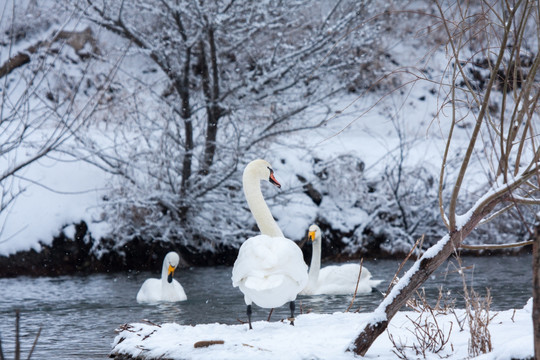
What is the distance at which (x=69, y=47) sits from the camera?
61.4 ft

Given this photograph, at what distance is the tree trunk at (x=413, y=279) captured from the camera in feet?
12.1

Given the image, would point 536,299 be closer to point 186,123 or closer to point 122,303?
point 122,303

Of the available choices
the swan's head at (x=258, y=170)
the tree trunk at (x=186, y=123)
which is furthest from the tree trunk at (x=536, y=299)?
the tree trunk at (x=186, y=123)

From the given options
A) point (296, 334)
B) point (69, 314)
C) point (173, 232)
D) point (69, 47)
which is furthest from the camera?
point (69, 47)

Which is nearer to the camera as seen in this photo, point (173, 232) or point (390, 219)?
point (173, 232)

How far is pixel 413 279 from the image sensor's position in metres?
3.73

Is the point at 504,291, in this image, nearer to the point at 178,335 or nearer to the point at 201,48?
the point at 178,335

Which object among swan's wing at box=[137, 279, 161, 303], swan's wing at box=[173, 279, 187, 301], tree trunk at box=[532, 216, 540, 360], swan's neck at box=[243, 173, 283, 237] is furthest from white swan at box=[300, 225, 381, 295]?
tree trunk at box=[532, 216, 540, 360]

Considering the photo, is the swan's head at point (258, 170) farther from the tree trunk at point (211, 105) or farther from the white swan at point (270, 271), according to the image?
the tree trunk at point (211, 105)

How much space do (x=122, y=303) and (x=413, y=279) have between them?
5925mm

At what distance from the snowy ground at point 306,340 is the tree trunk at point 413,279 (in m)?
0.07

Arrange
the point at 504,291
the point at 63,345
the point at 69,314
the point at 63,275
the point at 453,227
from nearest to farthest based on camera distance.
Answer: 1. the point at 453,227
2. the point at 63,345
3. the point at 69,314
4. the point at 504,291
5. the point at 63,275

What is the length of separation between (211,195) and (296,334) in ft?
29.4

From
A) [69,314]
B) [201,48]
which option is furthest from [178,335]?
[201,48]
